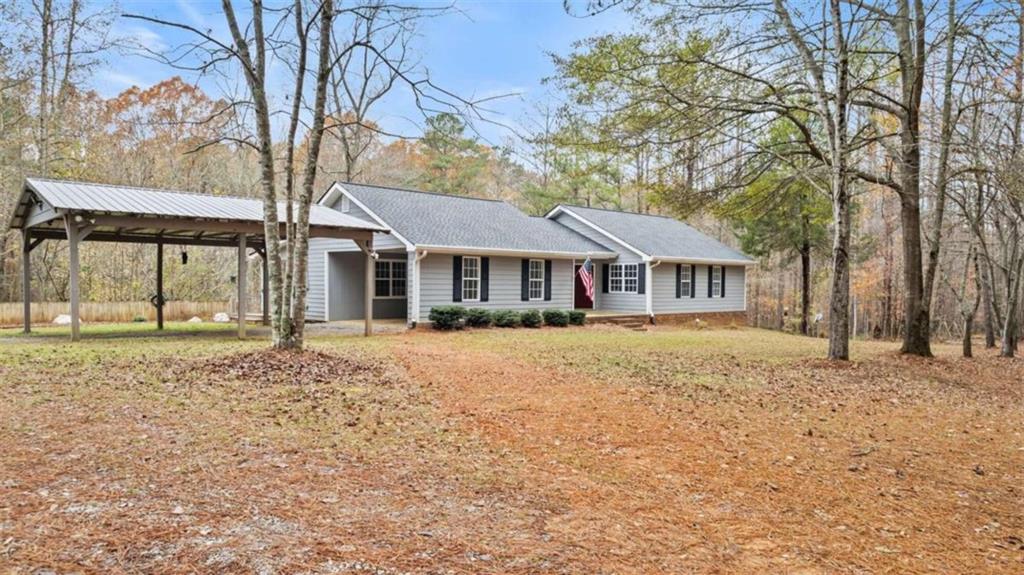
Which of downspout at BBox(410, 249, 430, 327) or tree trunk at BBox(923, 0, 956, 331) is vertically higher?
tree trunk at BBox(923, 0, 956, 331)

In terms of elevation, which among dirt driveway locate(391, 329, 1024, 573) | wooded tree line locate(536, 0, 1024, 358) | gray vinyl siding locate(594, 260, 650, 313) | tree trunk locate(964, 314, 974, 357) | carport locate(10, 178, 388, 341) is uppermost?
wooded tree line locate(536, 0, 1024, 358)

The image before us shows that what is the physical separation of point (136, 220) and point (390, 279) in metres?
8.22

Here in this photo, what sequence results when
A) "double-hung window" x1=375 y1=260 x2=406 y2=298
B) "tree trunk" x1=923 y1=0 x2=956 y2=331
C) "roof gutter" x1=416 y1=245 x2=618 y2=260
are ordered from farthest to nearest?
"double-hung window" x1=375 y1=260 x2=406 y2=298
"roof gutter" x1=416 y1=245 x2=618 y2=260
"tree trunk" x1=923 y1=0 x2=956 y2=331

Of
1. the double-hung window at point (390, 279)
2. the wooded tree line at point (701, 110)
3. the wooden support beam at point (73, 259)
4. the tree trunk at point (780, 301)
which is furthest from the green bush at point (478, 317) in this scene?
the tree trunk at point (780, 301)

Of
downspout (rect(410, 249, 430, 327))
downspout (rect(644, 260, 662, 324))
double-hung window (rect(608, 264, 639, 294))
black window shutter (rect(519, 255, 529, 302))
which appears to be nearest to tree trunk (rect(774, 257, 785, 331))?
double-hung window (rect(608, 264, 639, 294))

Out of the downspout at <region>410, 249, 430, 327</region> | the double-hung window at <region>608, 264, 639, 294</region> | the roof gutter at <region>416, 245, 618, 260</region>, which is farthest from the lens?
the double-hung window at <region>608, 264, 639, 294</region>

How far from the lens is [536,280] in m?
19.5

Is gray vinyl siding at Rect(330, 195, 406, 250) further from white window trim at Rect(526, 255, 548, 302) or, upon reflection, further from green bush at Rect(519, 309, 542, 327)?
white window trim at Rect(526, 255, 548, 302)

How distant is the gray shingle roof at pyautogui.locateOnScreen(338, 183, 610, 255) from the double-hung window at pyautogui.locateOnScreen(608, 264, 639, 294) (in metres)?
0.96

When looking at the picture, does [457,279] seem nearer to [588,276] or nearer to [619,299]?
[588,276]

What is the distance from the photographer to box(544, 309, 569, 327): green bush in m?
A: 18.3

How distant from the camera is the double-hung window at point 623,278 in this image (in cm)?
2197

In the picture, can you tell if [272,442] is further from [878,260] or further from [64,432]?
[878,260]

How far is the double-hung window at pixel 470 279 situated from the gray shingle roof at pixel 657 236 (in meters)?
6.64
